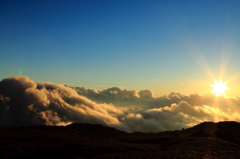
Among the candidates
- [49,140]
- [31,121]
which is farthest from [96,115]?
[49,140]

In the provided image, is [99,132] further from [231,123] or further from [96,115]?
[96,115]

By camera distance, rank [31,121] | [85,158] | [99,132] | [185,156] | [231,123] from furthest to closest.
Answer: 1. [31,121]
2. [231,123]
3. [99,132]
4. [185,156]
5. [85,158]

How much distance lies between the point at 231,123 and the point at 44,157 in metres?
75.6

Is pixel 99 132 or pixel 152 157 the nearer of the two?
pixel 152 157

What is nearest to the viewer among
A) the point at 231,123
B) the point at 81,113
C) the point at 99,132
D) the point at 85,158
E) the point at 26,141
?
the point at 85,158

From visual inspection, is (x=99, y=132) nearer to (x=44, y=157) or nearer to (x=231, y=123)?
(x=44, y=157)

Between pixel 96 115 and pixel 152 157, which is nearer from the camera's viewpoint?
pixel 152 157

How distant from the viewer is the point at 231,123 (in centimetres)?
7419

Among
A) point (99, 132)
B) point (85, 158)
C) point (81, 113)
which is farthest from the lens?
point (81, 113)

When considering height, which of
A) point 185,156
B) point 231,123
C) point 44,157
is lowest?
point 44,157

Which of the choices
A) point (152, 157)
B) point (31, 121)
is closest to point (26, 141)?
point (152, 157)

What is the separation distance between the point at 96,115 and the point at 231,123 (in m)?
127

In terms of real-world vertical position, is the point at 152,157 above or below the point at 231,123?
below

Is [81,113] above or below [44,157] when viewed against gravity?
above
